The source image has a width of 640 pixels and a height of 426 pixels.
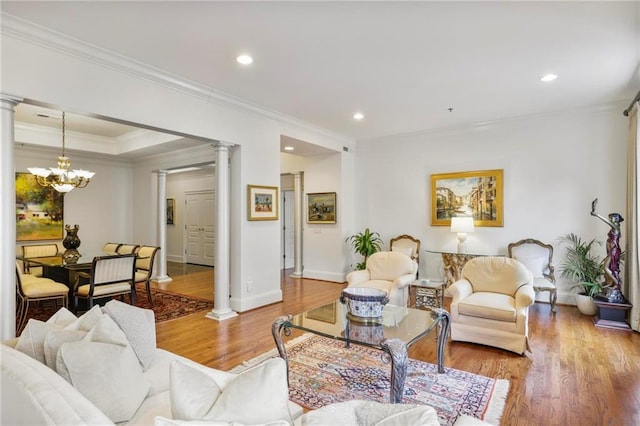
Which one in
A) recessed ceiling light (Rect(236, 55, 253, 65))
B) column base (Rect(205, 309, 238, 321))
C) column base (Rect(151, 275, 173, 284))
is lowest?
column base (Rect(151, 275, 173, 284))

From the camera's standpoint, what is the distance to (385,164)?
672 centimetres

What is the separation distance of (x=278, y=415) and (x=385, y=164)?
6.05 m

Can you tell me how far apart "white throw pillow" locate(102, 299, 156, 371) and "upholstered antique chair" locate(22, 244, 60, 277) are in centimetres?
493

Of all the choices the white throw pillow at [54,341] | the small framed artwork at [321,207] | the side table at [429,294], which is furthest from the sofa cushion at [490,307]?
the small framed artwork at [321,207]

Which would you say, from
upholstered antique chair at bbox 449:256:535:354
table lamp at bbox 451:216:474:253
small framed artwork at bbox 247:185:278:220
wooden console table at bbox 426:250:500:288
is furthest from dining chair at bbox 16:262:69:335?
table lamp at bbox 451:216:474:253

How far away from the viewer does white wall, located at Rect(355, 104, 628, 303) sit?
479 centimetres

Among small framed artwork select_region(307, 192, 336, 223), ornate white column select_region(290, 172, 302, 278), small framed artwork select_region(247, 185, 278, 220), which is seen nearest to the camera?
small framed artwork select_region(247, 185, 278, 220)

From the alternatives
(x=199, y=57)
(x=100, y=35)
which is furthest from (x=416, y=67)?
(x=100, y=35)

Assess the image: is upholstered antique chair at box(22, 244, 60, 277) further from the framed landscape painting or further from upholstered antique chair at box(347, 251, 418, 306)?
upholstered antique chair at box(347, 251, 418, 306)

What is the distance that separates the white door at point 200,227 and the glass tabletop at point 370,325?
6.62 meters

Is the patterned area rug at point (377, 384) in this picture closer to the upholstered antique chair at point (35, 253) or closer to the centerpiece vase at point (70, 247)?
the centerpiece vase at point (70, 247)

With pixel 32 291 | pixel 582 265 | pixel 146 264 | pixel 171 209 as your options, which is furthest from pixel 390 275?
pixel 171 209

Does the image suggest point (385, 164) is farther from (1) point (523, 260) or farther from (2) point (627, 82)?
(2) point (627, 82)

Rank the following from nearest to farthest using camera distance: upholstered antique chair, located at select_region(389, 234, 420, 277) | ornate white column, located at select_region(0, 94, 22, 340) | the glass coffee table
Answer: the glass coffee table, ornate white column, located at select_region(0, 94, 22, 340), upholstered antique chair, located at select_region(389, 234, 420, 277)
